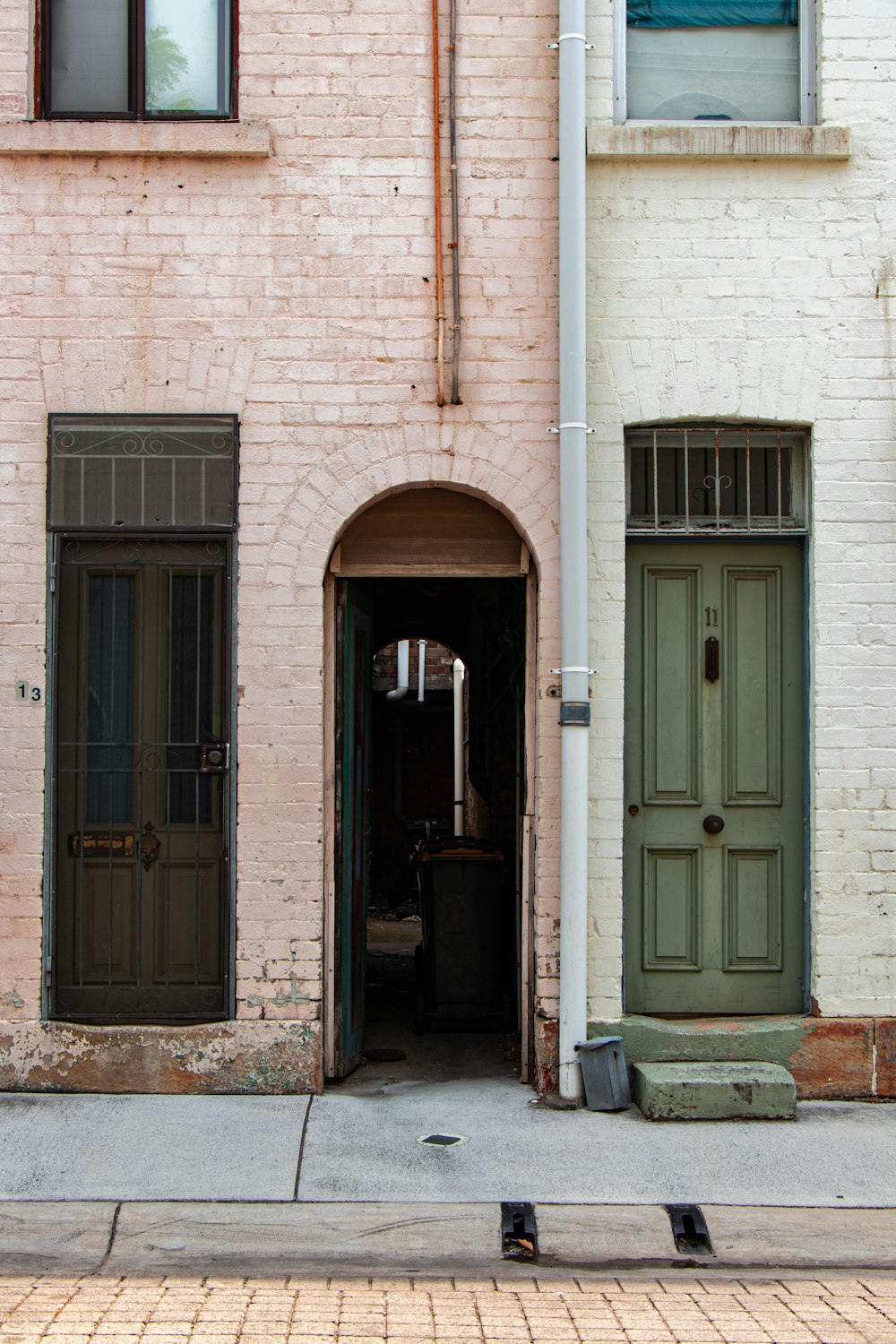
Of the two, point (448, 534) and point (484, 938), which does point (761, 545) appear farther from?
point (484, 938)

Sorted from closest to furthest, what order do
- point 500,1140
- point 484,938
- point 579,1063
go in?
point 500,1140 < point 579,1063 < point 484,938

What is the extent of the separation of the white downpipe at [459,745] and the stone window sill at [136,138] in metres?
10.0

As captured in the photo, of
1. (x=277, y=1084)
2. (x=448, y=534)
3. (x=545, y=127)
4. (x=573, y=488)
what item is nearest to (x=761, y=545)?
(x=573, y=488)

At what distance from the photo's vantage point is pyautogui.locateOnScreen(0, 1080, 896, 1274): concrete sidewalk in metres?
4.99

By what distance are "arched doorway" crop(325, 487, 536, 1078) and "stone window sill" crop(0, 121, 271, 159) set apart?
1834mm

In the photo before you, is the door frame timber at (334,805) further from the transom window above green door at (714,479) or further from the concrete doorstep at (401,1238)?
the concrete doorstep at (401,1238)

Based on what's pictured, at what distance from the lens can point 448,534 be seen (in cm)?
705

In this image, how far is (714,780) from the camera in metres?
6.92

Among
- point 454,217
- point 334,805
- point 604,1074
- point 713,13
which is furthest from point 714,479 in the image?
point 604,1074

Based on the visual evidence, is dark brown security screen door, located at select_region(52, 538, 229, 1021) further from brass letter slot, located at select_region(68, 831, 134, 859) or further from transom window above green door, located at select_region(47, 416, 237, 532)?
transom window above green door, located at select_region(47, 416, 237, 532)

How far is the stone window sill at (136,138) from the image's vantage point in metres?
6.69

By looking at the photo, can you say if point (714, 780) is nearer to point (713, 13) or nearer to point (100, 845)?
point (100, 845)

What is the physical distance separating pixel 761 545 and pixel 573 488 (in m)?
1.09

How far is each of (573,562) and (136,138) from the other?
2940 millimetres
